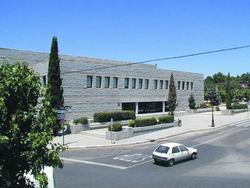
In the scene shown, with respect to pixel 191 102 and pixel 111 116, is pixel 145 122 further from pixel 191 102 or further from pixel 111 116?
pixel 191 102

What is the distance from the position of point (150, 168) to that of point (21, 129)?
1818cm

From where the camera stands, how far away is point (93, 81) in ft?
176

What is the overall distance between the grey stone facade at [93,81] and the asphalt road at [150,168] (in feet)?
55.4

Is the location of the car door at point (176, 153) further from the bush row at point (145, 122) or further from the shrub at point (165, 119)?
the shrub at point (165, 119)

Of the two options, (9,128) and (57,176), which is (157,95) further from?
(9,128)

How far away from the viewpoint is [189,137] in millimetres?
41406

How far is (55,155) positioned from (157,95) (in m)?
59.0

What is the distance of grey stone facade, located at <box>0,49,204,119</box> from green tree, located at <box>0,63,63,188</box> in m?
37.6

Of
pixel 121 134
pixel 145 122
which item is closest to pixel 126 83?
pixel 145 122

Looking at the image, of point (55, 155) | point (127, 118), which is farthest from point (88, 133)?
point (55, 155)

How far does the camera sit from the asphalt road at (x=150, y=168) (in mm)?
21452

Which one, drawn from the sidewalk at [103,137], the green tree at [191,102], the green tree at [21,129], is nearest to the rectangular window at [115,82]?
the sidewalk at [103,137]

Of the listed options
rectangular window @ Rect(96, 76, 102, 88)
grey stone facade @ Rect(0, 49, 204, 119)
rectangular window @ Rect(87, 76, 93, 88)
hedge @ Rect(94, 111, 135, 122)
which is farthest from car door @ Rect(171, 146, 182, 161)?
rectangular window @ Rect(96, 76, 102, 88)

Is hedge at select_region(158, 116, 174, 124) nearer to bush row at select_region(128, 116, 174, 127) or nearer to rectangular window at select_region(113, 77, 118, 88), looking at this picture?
bush row at select_region(128, 116, 174, 127)
